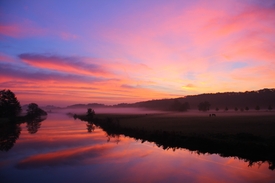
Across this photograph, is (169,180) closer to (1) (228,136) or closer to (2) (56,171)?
(2) (56,171)

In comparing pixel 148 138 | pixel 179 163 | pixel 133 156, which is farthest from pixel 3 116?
pixel 179 163

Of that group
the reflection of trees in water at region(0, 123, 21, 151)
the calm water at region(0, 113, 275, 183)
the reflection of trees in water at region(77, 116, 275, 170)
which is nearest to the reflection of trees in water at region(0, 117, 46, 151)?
the reflection of trees in water at region(0, 123, 21, 151)

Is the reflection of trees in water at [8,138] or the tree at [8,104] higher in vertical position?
the tree at [8,104]

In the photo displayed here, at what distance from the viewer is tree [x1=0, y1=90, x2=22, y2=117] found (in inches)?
3273

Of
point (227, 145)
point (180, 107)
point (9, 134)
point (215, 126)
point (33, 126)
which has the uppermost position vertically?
point (180, 107)

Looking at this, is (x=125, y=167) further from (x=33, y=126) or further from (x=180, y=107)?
(x=180, y=107)

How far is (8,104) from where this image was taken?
85250 mm

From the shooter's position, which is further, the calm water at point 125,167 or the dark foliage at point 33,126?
the dark foliage at point 33,126

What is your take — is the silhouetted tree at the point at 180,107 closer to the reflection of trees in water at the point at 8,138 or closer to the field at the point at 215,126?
the field at the point at 215,126

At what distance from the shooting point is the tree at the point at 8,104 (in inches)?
3273

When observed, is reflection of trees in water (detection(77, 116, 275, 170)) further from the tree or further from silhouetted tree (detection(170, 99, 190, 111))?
silhouetted tree (detection(170, 99, 190, 111))

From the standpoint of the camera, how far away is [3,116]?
84062mm

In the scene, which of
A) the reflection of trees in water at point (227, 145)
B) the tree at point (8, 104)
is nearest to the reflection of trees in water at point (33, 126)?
the tree at point (8, 104)

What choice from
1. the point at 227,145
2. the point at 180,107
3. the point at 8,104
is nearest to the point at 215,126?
the point at 227,145
